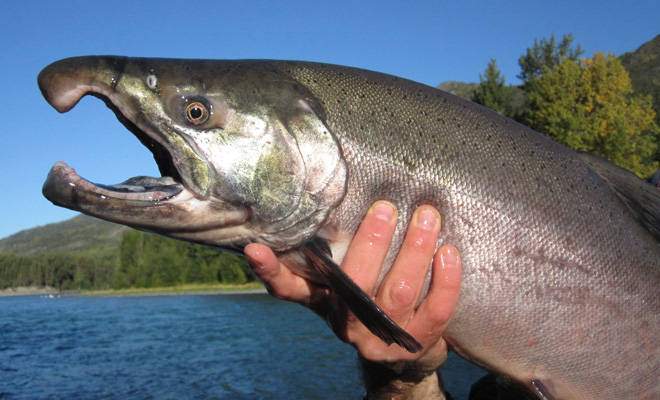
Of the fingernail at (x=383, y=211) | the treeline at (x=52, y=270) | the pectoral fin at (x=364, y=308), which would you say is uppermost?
the fingernail at (x=383, y=211)

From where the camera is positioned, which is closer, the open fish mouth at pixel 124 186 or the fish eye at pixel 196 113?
the open fish mouth at pixel 124 186

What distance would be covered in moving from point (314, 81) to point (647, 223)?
6.36ft

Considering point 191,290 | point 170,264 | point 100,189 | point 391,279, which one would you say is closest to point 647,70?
point 191,290

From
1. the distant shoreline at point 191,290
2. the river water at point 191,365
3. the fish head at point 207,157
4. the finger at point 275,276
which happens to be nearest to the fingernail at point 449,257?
the fish head at point 207,157

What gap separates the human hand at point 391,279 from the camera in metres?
2.32

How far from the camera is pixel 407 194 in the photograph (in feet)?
7.84

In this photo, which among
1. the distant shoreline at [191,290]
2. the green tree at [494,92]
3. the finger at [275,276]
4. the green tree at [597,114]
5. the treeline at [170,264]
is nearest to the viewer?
the finger at [275,276]

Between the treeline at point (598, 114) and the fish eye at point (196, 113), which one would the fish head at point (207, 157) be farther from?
the treeline at point (598, 114)

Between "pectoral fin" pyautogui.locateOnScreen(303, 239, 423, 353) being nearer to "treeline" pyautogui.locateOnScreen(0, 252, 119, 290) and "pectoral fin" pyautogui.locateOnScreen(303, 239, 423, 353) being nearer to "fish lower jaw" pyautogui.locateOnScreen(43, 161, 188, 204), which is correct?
"fish lower jaw" pyautogui.locateOnScreen(43, 161, 188, 204)

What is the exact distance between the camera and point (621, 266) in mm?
2607

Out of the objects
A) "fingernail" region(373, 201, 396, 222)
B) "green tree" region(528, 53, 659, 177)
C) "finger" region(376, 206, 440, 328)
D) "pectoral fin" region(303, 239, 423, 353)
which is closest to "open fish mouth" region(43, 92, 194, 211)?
"pectoral fin" region(303, 239, 423, 353)

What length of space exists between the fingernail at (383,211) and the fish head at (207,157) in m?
0.18

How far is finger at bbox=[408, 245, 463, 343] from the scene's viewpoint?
7.80 feet

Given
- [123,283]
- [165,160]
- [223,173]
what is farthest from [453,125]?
[123,283]
